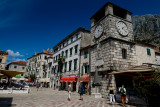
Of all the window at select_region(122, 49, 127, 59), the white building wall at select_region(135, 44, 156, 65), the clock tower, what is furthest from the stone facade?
the white building wall at select_region(135, 44, 156, 65)

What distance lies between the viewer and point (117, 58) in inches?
541

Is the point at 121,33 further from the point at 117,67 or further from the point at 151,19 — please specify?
the point at 151,19

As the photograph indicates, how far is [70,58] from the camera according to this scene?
25703 millimetres

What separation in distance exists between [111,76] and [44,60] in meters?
37.2

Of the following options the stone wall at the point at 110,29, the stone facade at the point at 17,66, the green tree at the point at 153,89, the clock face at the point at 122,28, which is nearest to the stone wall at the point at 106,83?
the green tree at the point at 153,89

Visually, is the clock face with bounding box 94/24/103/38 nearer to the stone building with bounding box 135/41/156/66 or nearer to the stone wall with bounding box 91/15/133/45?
the stone wall with bounding box 91/15/133/45

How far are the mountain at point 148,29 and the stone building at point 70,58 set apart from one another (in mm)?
39527

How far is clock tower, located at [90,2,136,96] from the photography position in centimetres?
1344

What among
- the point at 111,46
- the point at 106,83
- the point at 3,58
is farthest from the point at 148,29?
the point at 3,58

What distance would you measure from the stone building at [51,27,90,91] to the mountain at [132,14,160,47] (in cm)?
3953

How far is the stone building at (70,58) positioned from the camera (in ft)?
75.3

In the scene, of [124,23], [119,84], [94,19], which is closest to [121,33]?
[124,23]

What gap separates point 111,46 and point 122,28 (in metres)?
3.83

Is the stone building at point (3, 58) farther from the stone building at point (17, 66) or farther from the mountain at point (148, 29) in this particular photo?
the mountain at point (148, 29)
